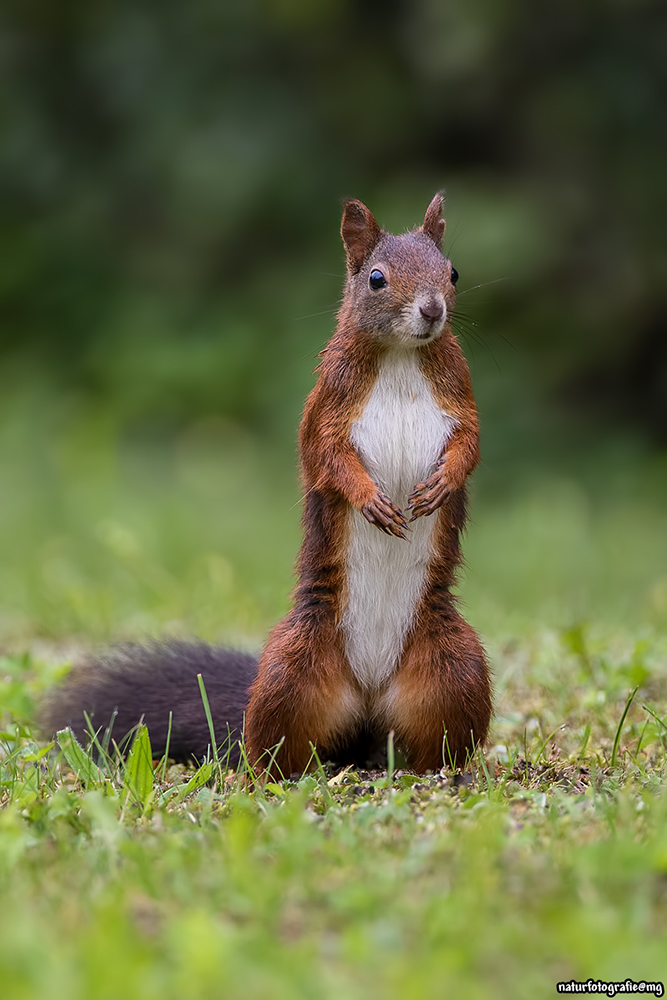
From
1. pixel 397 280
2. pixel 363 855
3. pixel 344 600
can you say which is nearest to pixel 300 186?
pixel 397 280

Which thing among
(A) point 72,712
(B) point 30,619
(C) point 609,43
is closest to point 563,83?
(C) point 609,43

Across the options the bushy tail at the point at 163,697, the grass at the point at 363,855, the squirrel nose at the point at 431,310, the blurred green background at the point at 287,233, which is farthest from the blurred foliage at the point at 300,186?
the squirrel nose at the point at 431,310

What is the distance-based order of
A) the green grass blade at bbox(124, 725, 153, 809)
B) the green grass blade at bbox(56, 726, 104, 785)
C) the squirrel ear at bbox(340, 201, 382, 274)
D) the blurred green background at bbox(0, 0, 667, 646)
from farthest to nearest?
the blurred green background at bbox(0, 0, 667, 646) < the squirrel ear at bbox(340, 201, 382, 274) < the green grass blade at bbox(56, 726, 104, 785) < the green grass blade at bbox(124, 725, 153, 809)

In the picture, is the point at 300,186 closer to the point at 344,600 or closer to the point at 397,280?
the point at 397,280

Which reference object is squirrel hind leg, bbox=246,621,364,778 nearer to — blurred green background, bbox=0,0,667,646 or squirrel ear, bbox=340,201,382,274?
squirrel ear, bbox=340,201,382,274

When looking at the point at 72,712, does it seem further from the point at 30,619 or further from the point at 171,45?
the point at 171,45

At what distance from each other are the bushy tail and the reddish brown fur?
42 centimetres

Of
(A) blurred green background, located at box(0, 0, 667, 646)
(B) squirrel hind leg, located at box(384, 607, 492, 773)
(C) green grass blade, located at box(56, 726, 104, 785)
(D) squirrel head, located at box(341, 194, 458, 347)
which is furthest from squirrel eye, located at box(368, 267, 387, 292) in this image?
(A) blurred green background, located at box(0, 0, 667, 646)

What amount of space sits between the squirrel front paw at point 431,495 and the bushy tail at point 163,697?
0.78 m

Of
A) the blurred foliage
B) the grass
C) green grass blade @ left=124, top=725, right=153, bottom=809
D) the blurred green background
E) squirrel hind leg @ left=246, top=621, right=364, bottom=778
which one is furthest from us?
the blurred foliage

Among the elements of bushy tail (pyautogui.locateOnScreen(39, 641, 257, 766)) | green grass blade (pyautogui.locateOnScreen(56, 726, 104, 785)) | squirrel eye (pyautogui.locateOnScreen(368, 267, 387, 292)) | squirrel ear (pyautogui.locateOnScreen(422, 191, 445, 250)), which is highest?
squirrel ear (pyautogui.locateOnScreen(422, 191, 445, 250))

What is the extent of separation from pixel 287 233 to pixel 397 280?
7.73 meters

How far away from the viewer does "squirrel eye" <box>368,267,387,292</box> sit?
2986 mm

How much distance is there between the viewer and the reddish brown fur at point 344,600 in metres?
2.90
